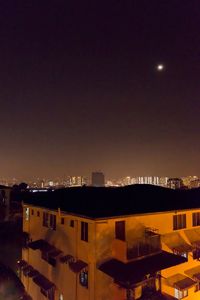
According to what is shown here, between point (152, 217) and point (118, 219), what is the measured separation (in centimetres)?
265

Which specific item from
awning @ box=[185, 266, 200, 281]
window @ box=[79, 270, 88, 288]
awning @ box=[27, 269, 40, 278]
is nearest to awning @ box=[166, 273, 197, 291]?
awning @ box=[185, 266, 200, 281]

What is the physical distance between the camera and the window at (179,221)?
57.8 feet

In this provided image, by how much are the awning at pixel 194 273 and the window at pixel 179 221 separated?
280 centimetres

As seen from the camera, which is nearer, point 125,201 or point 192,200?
point 125,201

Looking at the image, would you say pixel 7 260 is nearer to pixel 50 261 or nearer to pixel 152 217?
pixel 50 261

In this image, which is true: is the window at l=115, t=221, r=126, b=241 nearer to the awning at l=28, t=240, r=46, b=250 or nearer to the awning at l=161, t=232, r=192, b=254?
the awning at l=161, t=232, r=192, b=254

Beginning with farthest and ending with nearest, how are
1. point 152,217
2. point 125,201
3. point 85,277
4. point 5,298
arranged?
point 5,298 → point 125,201 → point 152,217 → point 85,277

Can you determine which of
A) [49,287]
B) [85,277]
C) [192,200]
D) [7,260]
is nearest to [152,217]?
[85,277]

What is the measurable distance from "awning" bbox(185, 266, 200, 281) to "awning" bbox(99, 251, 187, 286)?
7.31ft

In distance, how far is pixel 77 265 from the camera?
1473 cm

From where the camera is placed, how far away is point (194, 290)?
1755cm

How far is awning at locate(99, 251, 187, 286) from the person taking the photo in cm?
1308

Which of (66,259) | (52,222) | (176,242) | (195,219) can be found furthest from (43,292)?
(195,219)

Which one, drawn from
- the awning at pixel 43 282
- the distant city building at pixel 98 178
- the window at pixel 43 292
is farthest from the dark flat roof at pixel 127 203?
the distant city building at pixel 98 178
